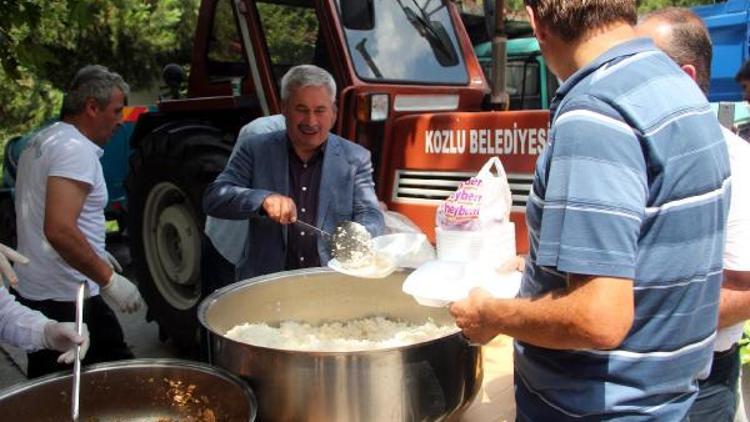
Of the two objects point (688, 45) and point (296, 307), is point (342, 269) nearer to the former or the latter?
point (296, 307)

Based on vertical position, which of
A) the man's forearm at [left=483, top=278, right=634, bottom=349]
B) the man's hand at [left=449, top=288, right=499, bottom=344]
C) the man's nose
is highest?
the man's nose

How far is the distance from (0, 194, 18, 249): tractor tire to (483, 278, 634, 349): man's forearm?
6223 mm

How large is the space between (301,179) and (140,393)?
1.28 metres

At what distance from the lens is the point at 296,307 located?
1924mm

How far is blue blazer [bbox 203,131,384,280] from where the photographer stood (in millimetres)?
2531

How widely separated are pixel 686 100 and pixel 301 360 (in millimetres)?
825

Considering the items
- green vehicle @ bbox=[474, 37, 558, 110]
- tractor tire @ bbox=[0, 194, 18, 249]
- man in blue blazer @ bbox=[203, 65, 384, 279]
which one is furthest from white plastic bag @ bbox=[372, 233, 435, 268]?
tractor tire @ bbox=[0, 194, 18, 249]

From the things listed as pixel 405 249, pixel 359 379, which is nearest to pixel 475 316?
pixel 359 379

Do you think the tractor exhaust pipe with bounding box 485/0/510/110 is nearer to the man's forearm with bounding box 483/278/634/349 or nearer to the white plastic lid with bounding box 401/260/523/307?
→ the white plastic lid with bounding box 401/260/523/307

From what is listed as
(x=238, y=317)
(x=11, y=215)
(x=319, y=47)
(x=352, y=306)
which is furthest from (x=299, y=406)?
(x=11, y=215)

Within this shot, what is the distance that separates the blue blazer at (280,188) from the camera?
99.7 inches

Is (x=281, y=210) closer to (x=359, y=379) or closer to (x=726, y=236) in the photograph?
(x=359, y=379)

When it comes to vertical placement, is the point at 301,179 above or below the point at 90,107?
below

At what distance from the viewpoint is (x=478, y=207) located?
169cm
